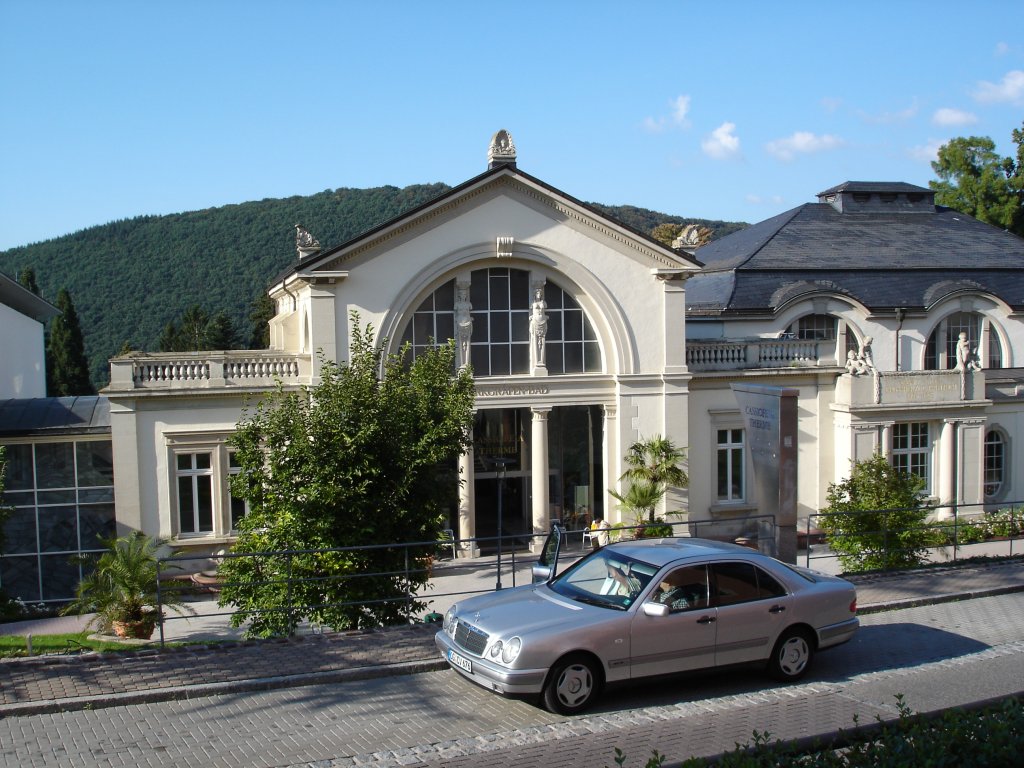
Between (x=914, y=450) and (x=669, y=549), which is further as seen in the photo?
(x=914, y=450)

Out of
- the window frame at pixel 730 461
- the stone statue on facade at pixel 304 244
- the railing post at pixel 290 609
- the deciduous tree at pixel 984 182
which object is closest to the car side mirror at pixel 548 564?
the railing post at pixel 290 609

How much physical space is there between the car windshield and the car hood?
0.16m

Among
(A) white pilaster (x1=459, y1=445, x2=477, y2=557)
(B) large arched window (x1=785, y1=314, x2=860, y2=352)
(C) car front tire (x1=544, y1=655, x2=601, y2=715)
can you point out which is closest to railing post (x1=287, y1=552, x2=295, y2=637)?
(C) car front tire (x1=544, y1=655, x2=601, y2=715)

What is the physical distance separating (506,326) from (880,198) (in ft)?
61.2

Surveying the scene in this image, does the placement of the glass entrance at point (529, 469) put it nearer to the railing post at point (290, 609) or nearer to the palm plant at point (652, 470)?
the palm plant at point (652, 470)

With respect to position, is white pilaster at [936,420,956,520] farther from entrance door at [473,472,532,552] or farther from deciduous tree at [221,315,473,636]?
deciduous tree at [221,315,473,636]

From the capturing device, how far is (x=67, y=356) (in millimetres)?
52719

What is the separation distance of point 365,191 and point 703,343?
7357cm

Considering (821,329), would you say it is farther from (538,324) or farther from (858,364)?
(538,324)

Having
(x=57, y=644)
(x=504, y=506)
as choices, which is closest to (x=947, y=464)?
(x=504, y=506)

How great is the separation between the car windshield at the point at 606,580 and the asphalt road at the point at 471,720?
93cm

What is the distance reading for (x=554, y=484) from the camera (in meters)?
24.8

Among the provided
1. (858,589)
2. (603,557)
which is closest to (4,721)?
(603,557)

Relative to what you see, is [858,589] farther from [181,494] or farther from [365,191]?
[365,191]
